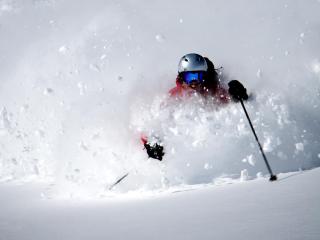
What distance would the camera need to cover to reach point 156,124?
6602 millimetres

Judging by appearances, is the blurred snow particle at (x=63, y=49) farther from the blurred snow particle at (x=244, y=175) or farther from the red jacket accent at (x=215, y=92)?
the blurred snow particle at (x=244, y=175)

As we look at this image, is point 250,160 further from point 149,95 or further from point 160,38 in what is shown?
point 160,38

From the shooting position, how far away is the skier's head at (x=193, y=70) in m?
5.61

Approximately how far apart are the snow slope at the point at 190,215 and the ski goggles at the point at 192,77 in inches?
78.0

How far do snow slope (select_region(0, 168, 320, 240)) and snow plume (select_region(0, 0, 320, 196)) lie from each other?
0.65 metres

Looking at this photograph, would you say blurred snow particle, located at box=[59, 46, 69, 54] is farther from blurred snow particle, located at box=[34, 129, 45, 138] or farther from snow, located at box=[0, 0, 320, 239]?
blurred snow particle, located at box=[34, 129, 45, 138]

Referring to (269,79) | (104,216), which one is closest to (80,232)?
(104,216)

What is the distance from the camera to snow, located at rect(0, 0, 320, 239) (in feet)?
12.0

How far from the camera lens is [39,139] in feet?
27.0

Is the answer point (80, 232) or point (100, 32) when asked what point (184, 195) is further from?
point (100, 32)

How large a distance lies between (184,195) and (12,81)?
337 inches

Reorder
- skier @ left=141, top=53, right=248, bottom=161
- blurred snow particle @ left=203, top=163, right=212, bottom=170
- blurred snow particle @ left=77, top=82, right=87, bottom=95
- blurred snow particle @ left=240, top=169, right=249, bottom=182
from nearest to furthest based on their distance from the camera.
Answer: blurred snow particle @ left=240, top=169, right=249, bottom=182 < blurred snow particle @ left=203, top=163, right=212, bottom=170 < skier @ left=141, top=53, right=248, bottom=161 < blurred snow particle @ left=77, top=82, right=87, bottom=95

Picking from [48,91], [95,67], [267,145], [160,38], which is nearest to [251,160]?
[267,145]

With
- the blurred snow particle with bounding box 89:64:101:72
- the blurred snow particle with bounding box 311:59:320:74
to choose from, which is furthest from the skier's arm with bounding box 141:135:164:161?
the blurred snow particle with bounding box 89:64:101:72
